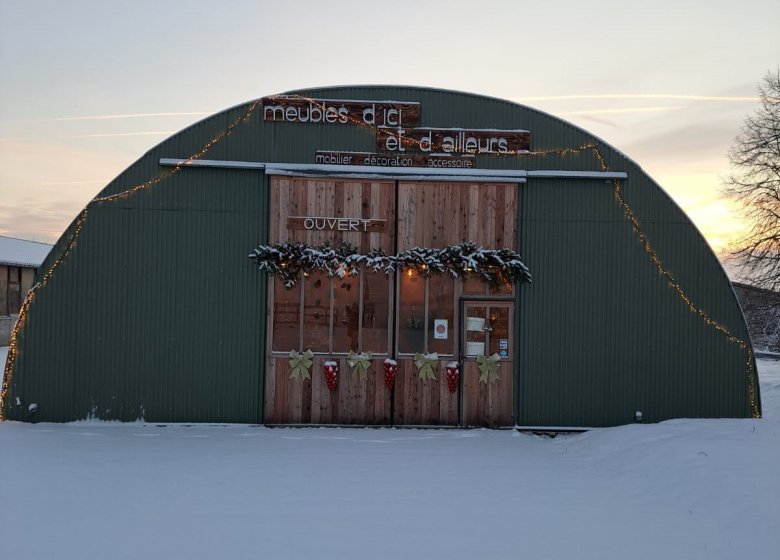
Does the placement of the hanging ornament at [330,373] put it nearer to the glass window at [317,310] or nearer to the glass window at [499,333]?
the glass window at [317,310]

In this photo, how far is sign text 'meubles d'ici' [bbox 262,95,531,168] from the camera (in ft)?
34.9

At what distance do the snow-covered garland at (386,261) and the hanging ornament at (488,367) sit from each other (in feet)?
4.78

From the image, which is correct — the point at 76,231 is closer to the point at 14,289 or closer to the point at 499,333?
the point at 499,333

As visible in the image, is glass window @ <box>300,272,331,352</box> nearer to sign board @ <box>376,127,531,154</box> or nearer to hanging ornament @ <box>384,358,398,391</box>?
hanging ornament @ <box>384,358,398,391</box>

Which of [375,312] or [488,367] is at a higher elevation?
[375,312]

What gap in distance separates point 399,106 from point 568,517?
766 cm

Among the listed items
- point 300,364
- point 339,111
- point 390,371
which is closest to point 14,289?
point 300,364

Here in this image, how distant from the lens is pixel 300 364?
34.3 ft

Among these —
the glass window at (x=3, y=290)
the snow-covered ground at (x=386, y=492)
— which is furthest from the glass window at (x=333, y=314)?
the glass window at (x=3, y=290)

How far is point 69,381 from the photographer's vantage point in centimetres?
1027

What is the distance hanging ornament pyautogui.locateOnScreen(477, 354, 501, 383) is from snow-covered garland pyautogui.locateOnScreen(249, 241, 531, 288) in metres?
1.46

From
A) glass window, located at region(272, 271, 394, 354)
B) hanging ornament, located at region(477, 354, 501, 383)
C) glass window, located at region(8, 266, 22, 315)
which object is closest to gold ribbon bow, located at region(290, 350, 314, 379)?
glass window, located at region(272, 271, 394, 354)

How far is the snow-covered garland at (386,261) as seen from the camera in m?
10.3

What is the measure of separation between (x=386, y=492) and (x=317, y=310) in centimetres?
434
